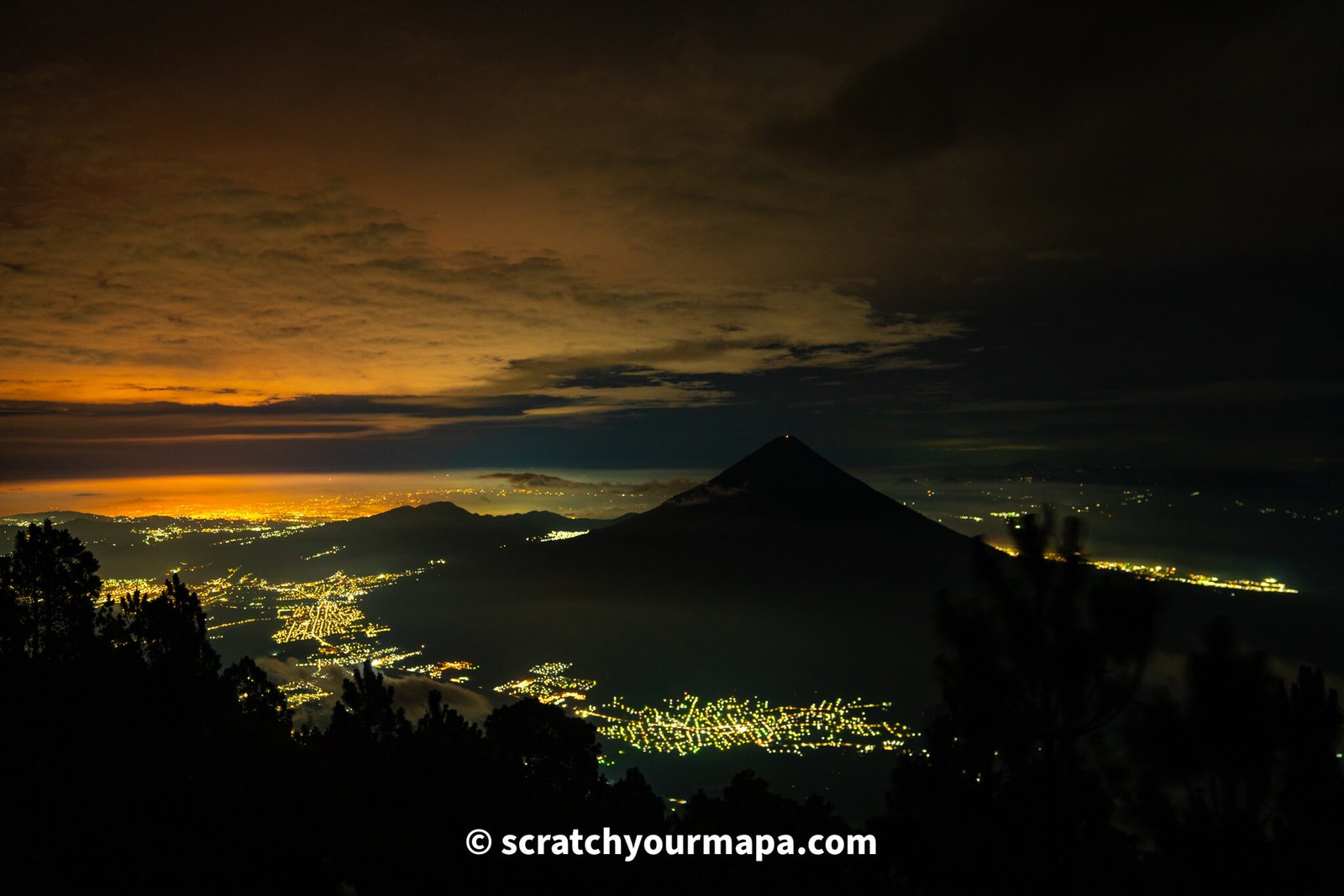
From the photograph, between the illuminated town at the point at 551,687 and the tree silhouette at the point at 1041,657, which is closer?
the tree silhouette at the point at 1041,657

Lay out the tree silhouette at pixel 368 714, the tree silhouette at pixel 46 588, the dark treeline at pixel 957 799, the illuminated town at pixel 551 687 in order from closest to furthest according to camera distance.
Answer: the dark treeline at pixel 957 799
the tree silhouette at pixel 368 714
the tree silhouette at pixel 46 588
the illuminated town at pixel 551 687

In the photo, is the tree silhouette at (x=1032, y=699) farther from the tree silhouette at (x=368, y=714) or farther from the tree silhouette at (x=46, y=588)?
the tree silhouette at (x=46, y=588)

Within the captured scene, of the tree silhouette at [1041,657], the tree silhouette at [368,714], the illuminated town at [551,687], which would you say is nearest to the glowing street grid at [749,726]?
the illuminated town at [551,687]

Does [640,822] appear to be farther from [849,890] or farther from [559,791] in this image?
[849,890]

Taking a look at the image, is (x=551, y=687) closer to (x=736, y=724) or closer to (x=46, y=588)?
(x=736, y=724)

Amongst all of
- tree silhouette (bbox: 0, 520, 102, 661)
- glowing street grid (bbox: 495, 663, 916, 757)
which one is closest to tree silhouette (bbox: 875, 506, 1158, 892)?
tree silhouette (bbox: 0, 520, 102, 661)

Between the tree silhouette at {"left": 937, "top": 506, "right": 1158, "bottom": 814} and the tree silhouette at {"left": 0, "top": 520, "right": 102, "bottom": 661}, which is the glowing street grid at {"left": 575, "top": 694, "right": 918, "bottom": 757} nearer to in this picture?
the tree silhouette at {"left": 0, "top": 520, "right": 102, "bottom": 661}

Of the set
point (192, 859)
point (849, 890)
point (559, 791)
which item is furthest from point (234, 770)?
point (849, 890)

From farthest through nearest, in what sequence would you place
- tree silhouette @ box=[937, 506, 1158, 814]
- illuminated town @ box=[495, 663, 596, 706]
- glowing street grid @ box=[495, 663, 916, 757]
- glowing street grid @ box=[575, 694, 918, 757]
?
illuminated town @ box=[495, 663, 596, 706] < glowing street grid @ box=[495, 663, 916, 757] < glowing street grid @ box=[575, 694, 918, 757] < tree silhouette @ box=[937, 506, 1158, 814]

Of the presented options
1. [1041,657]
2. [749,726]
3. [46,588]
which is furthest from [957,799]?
[749,726]
